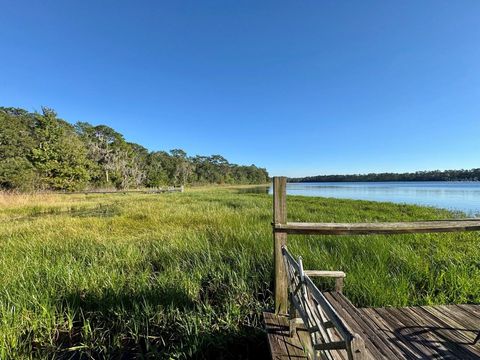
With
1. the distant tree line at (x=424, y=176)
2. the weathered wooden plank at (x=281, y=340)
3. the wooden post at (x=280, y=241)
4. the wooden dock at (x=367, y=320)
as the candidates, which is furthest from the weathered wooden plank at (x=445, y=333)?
the distant tree line at (x=424, y=176)

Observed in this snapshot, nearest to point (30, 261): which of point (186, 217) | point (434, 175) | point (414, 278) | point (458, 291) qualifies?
point (186, 217)

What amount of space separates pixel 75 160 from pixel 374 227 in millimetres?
34352

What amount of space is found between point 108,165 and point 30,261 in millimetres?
46064

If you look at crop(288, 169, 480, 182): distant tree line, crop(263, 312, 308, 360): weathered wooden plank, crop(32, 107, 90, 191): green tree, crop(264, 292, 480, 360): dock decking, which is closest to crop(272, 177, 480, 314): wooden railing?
crop(263, 312, 308, 360): weathered wooden plank

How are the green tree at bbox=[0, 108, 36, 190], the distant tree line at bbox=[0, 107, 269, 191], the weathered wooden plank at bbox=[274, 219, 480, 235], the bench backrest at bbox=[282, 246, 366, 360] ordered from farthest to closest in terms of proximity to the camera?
1. the distant tree line at bbox=[0, 107, 269, 191]
2. the green tree at bbox=[0, 108, 36, 190]
3. the weathered wooden plank at bbox=[274, 219, 480, 235]
4. the bench backrest at bbox=[282, 246, 366, 360]

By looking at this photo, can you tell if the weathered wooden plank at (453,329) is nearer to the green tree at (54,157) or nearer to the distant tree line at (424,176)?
the green tree at (54,157)

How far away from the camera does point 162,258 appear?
4719 millimetres

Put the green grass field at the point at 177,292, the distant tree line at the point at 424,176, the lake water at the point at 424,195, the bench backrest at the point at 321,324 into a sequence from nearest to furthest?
the bench backrest at the point at 321,324, the green grass field at the point at 177,292, the lake water at the point at 424,195, the distant tree line at the point at 424,176

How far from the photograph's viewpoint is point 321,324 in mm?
1307

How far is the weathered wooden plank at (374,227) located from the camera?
2.41m

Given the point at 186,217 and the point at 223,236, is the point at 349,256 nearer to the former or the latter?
the point at 223,236

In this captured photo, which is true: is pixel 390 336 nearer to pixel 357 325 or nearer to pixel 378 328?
pixel 378 328

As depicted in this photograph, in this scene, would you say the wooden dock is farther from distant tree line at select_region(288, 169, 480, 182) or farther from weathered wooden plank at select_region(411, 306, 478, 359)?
distant tree line at select_region(288, 169, 480, 182)

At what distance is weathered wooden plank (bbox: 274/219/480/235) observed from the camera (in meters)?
2.41
